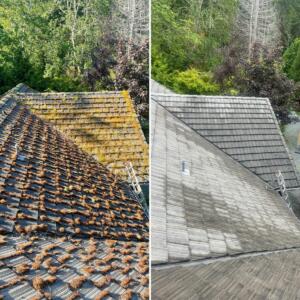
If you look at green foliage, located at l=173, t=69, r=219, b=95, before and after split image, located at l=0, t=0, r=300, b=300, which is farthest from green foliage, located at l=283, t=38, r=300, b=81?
green foliage, located at l=173, t=69, r=219, b=95

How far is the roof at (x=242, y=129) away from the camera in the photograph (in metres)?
6.92

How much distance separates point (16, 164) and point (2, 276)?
1.91 metres

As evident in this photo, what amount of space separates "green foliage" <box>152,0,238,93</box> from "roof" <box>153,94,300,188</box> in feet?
16.9

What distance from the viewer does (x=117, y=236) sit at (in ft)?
10.2

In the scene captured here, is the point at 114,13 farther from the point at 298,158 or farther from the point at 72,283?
the point at 72,283

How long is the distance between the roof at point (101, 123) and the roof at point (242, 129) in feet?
2.39

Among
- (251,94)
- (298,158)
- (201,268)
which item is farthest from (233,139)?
(298,158)

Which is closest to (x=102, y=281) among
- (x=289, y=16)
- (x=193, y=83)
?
(x=193, y=83)

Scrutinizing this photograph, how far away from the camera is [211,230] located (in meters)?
3.31

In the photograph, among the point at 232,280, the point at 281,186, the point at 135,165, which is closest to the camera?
the point at 232,280

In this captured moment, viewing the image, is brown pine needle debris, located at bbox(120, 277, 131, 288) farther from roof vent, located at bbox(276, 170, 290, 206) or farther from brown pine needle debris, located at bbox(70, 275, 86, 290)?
roof vent, located at bbox(276, 170, 290, 206)

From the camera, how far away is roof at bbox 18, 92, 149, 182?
589 centimetres

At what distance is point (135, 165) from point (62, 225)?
2931 millimetres

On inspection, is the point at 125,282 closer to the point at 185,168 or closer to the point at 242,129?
the point at 185,168
